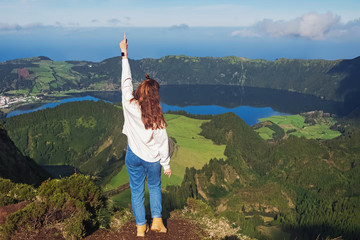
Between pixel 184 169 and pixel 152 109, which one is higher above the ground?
pixel 152 109

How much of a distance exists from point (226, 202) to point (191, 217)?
161 m

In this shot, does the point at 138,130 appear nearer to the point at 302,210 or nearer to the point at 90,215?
the point at 90,215

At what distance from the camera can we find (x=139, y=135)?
10.9m

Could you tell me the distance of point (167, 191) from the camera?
15150 centimetres

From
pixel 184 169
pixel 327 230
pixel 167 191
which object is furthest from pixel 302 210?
pixel 167 191

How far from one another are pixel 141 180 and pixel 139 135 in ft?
6.34

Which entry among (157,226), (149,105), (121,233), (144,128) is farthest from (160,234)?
(149,105)

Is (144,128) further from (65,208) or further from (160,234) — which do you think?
(65,208)

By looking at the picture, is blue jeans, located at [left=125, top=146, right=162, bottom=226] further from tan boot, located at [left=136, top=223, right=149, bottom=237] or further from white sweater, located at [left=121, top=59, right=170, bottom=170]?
white sweater, located at [left=121, top=59, right=170, bottom=170]

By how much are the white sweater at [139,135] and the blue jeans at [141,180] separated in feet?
0.96

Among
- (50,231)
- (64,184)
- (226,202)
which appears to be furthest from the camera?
(226,202)

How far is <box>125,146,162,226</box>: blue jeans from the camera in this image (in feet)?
36.7

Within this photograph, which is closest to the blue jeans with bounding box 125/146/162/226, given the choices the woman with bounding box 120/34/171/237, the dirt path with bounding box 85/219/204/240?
the woman with bounding box 120/34/171/237

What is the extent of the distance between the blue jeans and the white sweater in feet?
0.96
